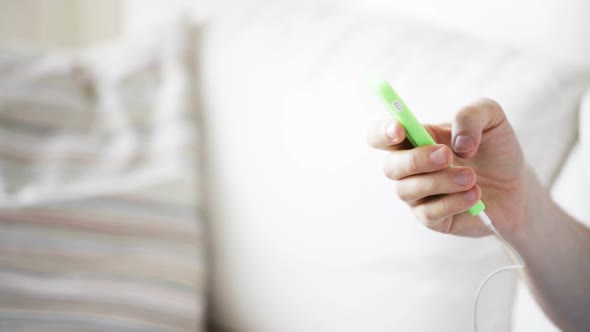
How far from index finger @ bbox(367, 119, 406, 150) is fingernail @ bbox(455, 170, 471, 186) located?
2.0 inches

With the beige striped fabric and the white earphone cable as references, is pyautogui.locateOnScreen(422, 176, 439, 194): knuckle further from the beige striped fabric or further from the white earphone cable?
the beige striped fabric

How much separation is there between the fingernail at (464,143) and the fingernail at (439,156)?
0.15 ft

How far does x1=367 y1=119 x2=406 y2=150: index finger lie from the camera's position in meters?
0.45

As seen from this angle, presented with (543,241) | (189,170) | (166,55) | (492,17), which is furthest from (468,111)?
(166,55)

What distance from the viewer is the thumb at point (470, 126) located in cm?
47

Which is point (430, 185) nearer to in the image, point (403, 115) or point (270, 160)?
point (403, 115)

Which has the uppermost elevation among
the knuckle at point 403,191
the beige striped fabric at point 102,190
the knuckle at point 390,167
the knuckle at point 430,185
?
the beige striped fabric at point 102,190

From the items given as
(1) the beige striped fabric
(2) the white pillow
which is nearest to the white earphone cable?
(2) the white pillow

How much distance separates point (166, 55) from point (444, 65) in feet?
1.69

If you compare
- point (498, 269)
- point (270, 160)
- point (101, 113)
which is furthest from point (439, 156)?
point (101, 113)

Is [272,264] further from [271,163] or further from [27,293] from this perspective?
[27,293]

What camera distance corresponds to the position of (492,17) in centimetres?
75


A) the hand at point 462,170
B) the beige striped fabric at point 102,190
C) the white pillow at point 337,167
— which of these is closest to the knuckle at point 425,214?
the hand at point 462,170

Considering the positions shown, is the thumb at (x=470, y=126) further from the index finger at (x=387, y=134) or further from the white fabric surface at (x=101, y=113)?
the white fabric surface at (x=101, y=113)
